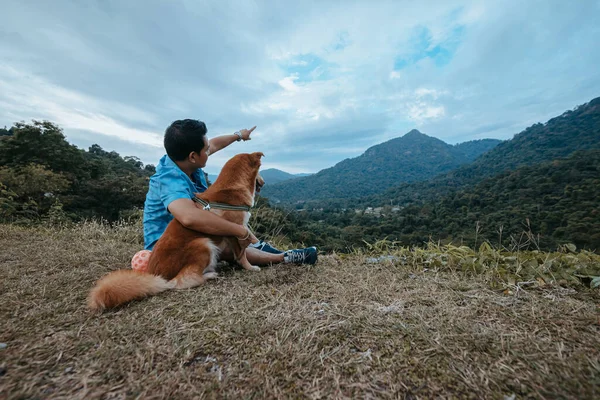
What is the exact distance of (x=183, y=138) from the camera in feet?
7.80

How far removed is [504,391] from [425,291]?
0.97m

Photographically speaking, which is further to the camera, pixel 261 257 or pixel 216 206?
pixel 261 257

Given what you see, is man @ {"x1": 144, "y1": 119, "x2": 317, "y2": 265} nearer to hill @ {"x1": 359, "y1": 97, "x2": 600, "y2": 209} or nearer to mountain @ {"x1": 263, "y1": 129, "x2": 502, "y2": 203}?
hill @ {"x1": 359, "y1": 97, "x2": 600, "y2": 209}

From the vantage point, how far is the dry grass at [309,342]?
922 mm

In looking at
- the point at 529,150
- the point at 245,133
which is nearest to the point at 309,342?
the point at 245,133

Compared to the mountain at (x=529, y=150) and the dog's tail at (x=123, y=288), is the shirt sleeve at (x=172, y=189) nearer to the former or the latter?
the dog's tail at (x=123, y=288)

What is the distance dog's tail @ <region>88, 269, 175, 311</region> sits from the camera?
1.63 meters

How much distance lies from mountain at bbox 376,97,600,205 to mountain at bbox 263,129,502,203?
23006 mm

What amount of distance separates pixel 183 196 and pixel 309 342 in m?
1.64

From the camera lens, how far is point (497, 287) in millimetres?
1852

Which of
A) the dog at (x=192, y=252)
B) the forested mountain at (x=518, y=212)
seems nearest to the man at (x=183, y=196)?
the dog at (x=192, y=252)

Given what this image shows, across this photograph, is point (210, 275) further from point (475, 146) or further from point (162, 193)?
point (475, 146)

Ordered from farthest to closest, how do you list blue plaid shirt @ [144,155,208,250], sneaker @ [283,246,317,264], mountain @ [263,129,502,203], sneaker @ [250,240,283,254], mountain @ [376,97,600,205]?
mountain @ [263,129,502,203] < mountain @ [376,97,600,205] < sneaker @ [250,240,283,254] < sneaker @ [283,246,317,264] < blue plaid shirt @ [144,155,208,250]

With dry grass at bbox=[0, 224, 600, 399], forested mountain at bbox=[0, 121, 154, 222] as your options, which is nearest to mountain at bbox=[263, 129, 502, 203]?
forested mountain at bbox=[0, 121, 154, 222]
